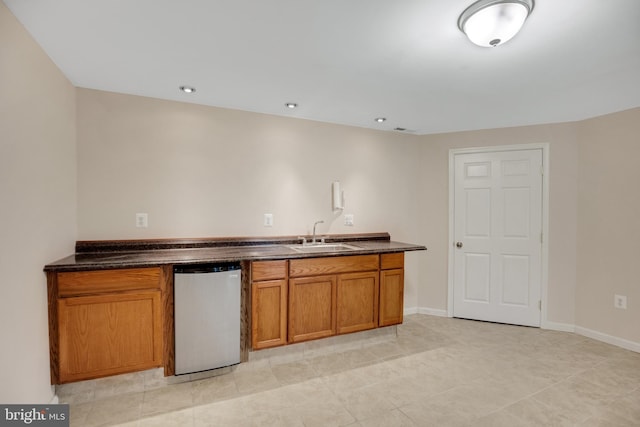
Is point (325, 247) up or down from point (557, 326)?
up

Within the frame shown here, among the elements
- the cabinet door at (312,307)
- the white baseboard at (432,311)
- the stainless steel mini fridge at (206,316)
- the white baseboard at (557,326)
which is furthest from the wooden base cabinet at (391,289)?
the white baseboard at (557,326)

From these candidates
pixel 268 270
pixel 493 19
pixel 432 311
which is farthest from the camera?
pixel 432 311

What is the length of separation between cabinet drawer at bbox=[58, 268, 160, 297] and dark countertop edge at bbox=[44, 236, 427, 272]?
1.7 inches

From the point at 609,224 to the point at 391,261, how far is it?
2.26m

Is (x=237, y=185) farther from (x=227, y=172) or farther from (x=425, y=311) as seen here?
(x=425, y=311)

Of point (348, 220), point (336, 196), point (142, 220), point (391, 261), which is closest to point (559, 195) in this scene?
point (391, 261)

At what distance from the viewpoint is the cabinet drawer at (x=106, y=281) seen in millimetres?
1960

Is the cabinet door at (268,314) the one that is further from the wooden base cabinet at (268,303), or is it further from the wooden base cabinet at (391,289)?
the wooden base cabinet at (391,289)

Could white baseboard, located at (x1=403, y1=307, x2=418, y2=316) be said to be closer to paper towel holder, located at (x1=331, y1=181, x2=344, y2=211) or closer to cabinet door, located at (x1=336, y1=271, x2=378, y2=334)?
cabinet door, located at (x1=336, y1=271, x2=378, y2=334)

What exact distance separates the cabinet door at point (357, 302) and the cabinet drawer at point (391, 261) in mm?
124

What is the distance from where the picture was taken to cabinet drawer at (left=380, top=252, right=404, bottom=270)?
2.97m

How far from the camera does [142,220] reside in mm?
2615

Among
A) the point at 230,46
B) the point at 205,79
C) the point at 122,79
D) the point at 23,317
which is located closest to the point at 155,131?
the point at 122,79

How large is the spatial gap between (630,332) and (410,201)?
8.05ft
